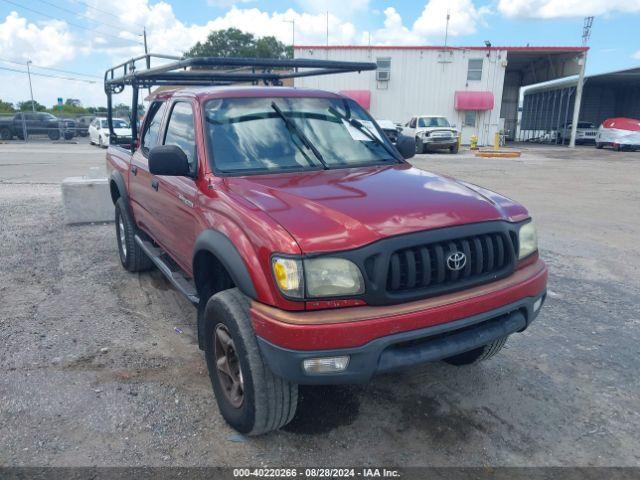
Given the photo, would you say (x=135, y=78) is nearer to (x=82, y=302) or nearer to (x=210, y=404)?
(x=82, y=302)

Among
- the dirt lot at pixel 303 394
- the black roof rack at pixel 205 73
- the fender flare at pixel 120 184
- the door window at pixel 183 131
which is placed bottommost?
the dirt lot at pixel 303 394

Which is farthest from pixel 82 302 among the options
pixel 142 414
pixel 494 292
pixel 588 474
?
pixel 588 474

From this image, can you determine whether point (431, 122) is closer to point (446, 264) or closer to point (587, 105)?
point (446, 264)

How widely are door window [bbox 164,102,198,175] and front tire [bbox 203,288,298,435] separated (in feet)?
3.64

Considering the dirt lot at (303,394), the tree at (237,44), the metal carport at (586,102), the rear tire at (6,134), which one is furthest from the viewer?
the tree at (237,44)

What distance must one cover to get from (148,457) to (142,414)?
1.36 ft

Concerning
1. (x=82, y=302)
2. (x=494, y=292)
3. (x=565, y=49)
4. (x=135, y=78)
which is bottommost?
(x=82, y=302)

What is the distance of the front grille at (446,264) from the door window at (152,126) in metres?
2.77

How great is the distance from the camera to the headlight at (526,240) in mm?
2967

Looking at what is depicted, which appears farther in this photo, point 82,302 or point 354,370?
point 82,302

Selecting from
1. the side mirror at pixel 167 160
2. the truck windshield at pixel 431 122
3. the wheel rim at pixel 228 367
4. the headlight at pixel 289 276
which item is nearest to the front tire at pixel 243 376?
the wheel rim at pixel 228 367

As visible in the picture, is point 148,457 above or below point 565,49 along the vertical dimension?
below

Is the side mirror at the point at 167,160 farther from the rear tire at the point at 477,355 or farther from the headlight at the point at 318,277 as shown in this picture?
the rear tire at the point at 477,355

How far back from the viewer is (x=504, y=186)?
1259 cm
